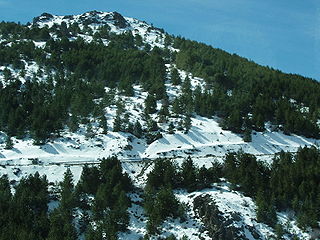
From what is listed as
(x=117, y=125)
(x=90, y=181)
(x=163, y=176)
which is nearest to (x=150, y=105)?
(x=117, y=125)

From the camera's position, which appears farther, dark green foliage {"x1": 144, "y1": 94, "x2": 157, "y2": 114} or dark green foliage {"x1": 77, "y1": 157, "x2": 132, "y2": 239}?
dark green foliage {"x1": 144, "y1": 94, "x2": 157, "y2": 114}

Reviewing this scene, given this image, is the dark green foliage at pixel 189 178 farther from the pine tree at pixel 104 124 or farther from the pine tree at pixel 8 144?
the pine tree at pixel 8 144

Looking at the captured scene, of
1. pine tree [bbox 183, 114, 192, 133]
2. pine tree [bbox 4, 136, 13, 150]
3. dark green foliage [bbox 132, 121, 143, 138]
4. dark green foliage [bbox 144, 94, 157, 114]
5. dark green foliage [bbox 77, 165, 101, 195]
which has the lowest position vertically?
dark green foliage [bbox 77, 165, 101, 195]

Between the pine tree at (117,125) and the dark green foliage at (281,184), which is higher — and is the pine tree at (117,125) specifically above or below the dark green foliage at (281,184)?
above

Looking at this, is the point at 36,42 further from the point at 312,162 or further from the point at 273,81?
the point at 312,162

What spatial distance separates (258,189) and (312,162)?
12083 millimetres

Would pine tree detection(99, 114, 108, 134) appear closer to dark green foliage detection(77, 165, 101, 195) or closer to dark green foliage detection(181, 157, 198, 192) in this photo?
dark green foliage detection(77, 165, 101, 195)

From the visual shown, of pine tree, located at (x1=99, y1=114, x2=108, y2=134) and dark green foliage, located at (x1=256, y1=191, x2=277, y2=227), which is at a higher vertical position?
pine tree, located at (x1=99, y1=114, x2=108, y2=134)

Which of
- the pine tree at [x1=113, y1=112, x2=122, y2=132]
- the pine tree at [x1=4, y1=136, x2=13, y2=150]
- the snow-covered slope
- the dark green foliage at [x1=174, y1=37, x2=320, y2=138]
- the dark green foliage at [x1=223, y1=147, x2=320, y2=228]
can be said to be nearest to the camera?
the dark green foliage at [x1=223, y1=147, x2=320, y2=228]

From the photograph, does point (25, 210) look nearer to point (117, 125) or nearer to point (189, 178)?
point (189, 178)

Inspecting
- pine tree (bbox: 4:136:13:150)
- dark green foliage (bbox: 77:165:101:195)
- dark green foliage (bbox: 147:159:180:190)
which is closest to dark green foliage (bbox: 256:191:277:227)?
dark green foliage (bbox: 147:159:180:190)

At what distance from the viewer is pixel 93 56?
130625 millimetres

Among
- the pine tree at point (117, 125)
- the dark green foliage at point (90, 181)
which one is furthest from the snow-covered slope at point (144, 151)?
the dark green foliage at point (90, 181)

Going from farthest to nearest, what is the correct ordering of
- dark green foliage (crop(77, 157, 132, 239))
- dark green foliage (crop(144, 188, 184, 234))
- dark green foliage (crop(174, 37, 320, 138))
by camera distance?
dark green foliage (crop(174, 37, 320, 138))
dark green foliage (crop(144, 188, 184, 234))
dark green foliage (crop(77, 157, 132, 239))
